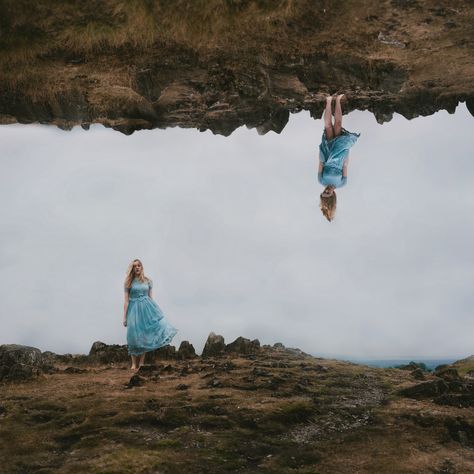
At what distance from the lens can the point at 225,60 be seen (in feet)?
43.6

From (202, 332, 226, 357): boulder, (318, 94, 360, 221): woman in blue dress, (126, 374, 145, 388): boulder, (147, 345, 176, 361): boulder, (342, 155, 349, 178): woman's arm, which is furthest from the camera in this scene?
(202, 332, 226, 357): boulder

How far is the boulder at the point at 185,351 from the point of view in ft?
80.1

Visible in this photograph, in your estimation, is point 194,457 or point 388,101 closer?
point 194,457

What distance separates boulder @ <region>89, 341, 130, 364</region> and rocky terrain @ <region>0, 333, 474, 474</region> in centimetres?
375

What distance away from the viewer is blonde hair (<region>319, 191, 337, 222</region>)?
13.4 metres

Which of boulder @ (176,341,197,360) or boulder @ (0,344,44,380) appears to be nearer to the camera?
boulder @ (0,344,44,380)

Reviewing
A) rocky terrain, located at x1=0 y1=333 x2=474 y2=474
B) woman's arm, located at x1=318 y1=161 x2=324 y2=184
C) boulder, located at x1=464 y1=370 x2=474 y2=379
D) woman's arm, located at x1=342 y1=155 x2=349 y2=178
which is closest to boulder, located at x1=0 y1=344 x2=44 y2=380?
rocky terrain, located at x1=0 y1=333 x2=474 y2=474

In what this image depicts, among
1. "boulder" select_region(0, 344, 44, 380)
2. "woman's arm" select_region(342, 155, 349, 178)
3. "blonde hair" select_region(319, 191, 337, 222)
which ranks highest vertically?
"woman's arm" select_region(342, 155, 349, 178)

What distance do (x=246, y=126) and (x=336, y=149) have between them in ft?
13.9

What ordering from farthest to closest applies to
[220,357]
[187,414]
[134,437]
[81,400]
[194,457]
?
[220,357] < [81,400] < [187,414] < [134,437] < [194,457]

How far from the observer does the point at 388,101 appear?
627 inches

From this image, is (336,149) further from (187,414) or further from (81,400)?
(81,400)

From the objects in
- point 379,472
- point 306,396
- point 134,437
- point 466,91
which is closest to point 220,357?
point 306,396

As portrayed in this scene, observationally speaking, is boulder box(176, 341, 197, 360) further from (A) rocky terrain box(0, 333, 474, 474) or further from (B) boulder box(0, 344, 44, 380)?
(B) boulder box(0, 344, 44, 380)
